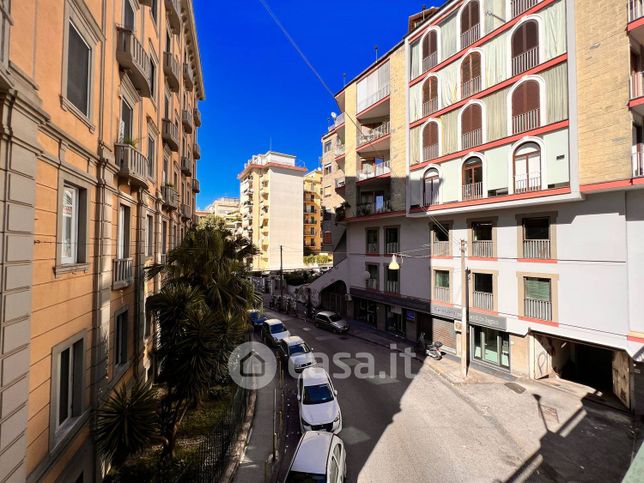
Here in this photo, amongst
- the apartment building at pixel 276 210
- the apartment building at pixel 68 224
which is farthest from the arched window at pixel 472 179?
the apartment building at pixel 276 210

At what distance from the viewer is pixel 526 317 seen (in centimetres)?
1561

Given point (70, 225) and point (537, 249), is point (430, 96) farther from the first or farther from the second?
point (70, 225)

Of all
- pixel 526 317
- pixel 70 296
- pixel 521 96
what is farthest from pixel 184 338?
pixel 521 96

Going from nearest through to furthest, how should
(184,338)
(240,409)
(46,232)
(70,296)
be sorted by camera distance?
(46,232)
(70,296)
(184,338)
(240,409)

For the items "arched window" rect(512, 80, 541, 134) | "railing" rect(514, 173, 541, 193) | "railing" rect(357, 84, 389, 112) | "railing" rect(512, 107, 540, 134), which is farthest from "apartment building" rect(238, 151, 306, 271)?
"arched window" rect(512, 80, 541, 134)

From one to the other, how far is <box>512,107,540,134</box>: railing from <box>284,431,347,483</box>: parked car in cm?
1628

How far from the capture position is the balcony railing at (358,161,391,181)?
24.2 metres

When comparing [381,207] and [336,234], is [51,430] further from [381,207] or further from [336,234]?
[336,234]

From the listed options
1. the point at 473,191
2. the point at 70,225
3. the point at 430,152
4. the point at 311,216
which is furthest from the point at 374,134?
the point at 311,216

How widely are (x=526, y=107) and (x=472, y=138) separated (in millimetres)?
2944

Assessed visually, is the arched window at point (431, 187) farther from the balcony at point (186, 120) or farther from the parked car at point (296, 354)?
the balcony at point (186, 120)

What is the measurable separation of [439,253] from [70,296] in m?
18.8

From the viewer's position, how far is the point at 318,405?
38.2 ft

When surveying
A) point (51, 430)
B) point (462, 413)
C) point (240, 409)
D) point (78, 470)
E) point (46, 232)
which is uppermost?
point (46, 232)
